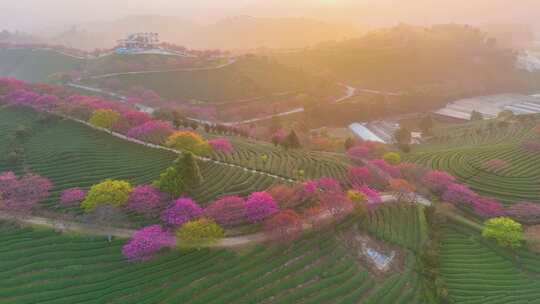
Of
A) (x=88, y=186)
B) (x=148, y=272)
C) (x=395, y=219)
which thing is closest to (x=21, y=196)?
(x=88, y=186)

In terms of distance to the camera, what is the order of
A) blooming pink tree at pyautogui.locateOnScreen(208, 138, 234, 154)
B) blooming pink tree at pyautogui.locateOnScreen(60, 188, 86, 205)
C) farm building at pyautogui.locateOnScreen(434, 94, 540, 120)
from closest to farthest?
blooming pink tree at pyautogui.locateOnScreen(60, 188, 86, 205)
blooming pink tree at pyautogui.locateOnScreen(208, 138, 234, 154)
farm building at pyautogui.locateOnScreen(434, 94, 540, 120)

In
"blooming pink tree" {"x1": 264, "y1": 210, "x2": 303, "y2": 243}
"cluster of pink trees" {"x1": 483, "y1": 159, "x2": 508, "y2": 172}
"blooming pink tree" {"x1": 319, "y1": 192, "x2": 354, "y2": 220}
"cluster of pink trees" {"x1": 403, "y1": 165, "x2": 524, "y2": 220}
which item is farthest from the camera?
"cluster of pink trees" {"x1": 483, "y1": 159, "x2": 508, "y2": 172}

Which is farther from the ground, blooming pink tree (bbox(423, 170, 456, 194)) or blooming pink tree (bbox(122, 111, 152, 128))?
blooming pink tree (bbox(122, 111, 152, 128))

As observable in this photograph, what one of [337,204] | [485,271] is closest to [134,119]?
[337,204]

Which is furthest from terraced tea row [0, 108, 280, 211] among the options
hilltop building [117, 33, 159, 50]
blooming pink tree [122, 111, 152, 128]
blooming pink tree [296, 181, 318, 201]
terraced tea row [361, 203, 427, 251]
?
hilltop building [117, 33, 159, 50]

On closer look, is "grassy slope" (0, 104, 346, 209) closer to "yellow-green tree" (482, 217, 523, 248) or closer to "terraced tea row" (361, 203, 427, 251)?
"terraced tea row" (361, 203, 427, 251)
